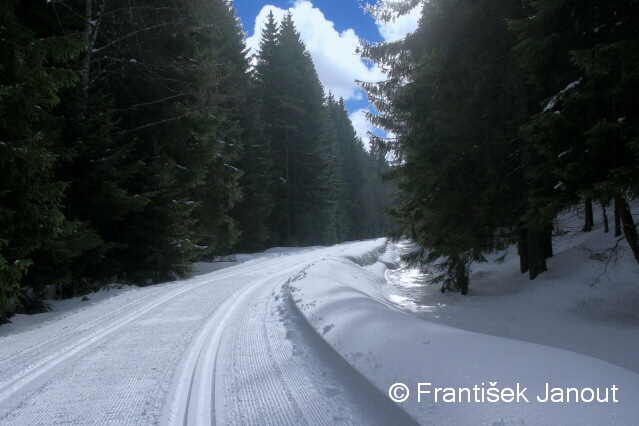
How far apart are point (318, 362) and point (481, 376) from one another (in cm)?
197

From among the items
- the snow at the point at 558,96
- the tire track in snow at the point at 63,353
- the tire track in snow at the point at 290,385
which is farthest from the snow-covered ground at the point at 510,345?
the snow at the point at 558,96

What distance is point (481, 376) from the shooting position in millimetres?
3275

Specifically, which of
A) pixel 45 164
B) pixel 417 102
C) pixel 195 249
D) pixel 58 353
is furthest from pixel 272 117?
pixel 58 353

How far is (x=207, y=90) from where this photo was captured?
1580 centimetres

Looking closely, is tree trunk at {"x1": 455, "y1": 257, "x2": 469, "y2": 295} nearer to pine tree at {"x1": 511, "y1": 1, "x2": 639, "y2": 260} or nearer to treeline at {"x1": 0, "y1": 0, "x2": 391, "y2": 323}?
pine tree at {"x1": 511, "y1": 1, "x2": 639, "y2": 260}

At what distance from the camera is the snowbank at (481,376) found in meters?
2.68

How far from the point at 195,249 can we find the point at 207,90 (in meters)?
6.34

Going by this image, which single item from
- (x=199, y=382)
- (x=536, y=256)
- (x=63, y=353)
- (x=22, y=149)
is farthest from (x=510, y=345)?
(x=22, y=149)

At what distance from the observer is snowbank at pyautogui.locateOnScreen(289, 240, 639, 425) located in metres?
2.68

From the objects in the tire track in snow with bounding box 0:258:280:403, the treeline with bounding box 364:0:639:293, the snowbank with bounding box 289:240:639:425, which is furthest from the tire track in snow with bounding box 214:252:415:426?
the treeline with bounding box 364:0:639:293

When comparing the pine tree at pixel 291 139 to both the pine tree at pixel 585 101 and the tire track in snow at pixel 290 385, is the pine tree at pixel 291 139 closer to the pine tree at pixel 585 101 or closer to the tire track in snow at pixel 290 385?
the pine tree at pixel 585 101

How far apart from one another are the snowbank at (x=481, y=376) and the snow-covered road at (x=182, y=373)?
24 centimetres

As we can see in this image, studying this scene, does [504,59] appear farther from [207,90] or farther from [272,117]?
[272,117]

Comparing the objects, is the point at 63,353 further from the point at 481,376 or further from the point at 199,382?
the point at 481,376
